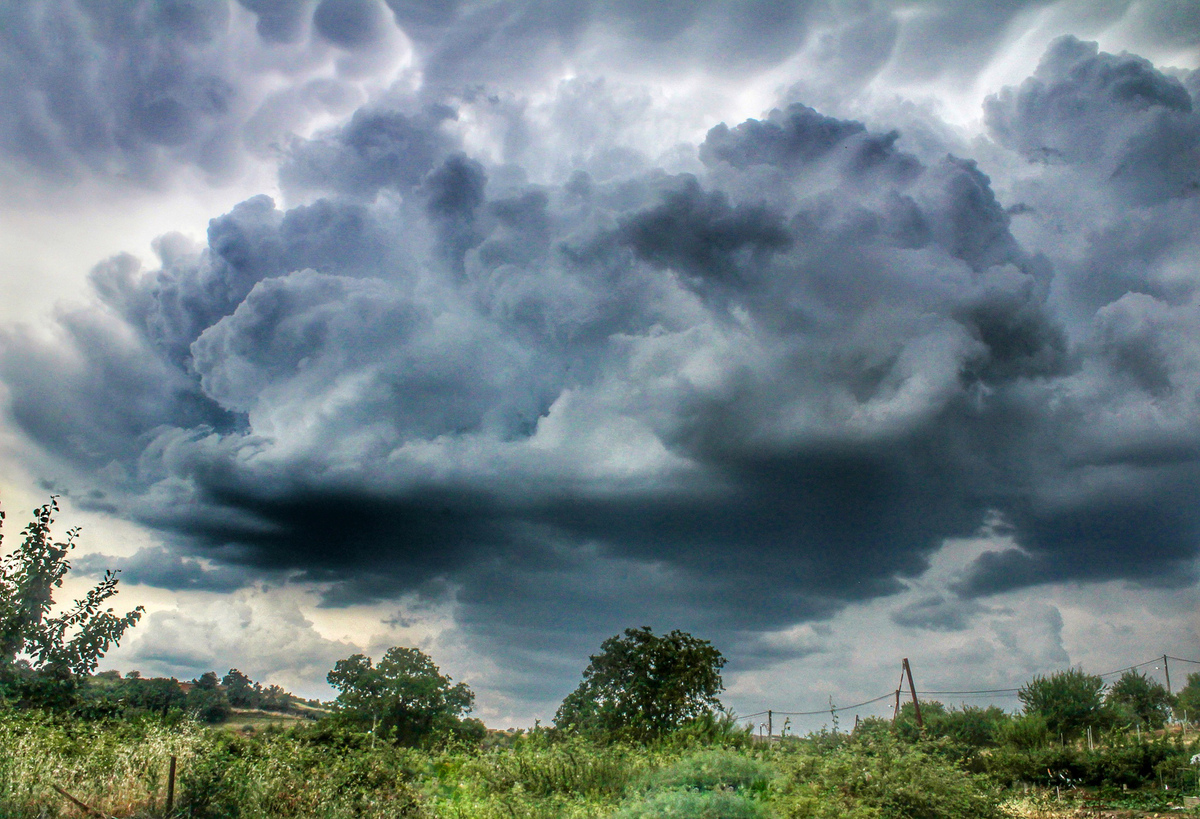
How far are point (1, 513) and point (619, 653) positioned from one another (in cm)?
3832

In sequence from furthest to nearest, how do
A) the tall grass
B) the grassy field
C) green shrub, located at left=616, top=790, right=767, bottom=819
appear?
1. the grassy field
2. green shrub, located at left=616, top=790, right=767, bottom=819
3. the tall grass

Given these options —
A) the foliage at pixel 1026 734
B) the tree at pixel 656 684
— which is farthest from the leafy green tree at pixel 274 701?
the foliage at pixel 1026 734

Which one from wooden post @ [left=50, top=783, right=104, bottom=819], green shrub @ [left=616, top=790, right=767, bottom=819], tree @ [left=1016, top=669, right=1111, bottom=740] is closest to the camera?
wooden post @ [left=50, top=783, right=104, bottom=819]

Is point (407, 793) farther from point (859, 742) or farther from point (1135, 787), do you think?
point (1135, 787)

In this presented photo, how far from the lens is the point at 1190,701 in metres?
69.1

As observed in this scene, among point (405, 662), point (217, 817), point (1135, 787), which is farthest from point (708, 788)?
point (405, 662)

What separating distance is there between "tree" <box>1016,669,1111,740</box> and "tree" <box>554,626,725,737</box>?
59.9 feet

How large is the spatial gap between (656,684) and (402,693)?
2668cm

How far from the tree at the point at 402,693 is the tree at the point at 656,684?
1797 centimetres

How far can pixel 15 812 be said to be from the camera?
11.9 m

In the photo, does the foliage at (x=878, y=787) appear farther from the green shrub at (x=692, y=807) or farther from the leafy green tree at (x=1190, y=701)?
the leafy green tree at (x=1190, y=701)

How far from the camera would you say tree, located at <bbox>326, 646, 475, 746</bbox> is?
6294cm

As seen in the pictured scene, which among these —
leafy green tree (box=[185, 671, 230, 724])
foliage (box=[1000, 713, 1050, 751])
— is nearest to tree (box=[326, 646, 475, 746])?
leafy green tree (box=[185, 671, 230, 724])

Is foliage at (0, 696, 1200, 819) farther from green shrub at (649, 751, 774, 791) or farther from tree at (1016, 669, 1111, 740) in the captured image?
tree at (1016, 669, 1111, 740)
